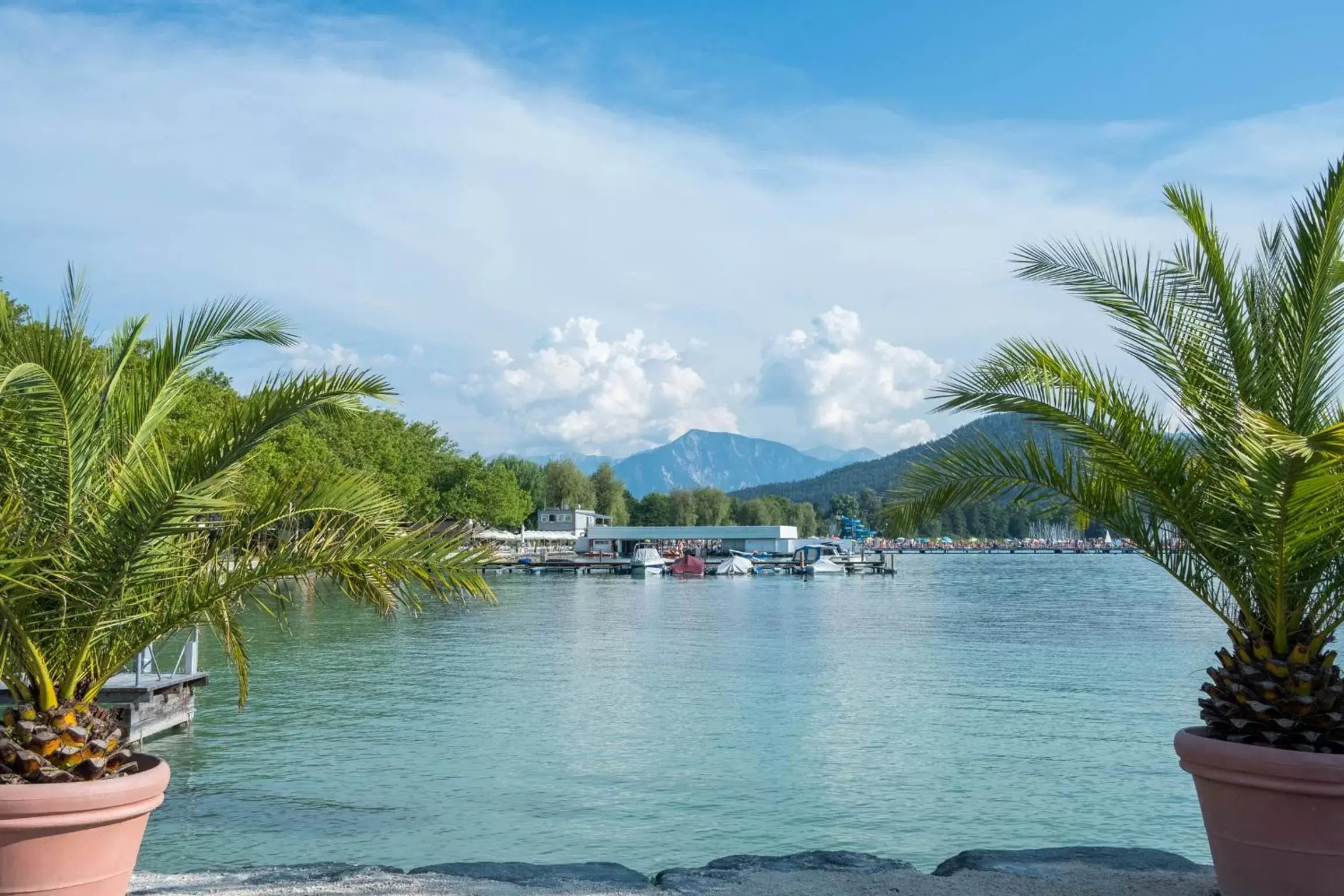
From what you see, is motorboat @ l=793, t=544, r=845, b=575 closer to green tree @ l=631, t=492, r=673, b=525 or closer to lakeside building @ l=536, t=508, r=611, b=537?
lakeside building @ l=536, t=508, r=611, b=537

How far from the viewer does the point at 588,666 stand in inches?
1061

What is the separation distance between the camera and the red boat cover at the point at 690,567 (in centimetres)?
8706

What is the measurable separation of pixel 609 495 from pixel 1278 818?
441 feet

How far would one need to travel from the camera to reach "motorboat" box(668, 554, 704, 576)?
87.1 metres

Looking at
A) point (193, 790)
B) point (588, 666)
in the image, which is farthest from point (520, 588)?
point (193, 790)

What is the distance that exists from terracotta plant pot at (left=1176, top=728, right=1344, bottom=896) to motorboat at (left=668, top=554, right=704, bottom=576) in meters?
81.2

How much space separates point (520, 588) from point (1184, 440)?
61.9 m

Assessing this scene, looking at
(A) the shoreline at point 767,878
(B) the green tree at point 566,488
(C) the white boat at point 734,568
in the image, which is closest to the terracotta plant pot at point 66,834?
(A) the shoreline at point 767,878

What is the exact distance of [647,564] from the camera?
87500 millimetres

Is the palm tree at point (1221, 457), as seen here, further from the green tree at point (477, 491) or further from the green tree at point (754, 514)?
the green tree at point (754, 514)

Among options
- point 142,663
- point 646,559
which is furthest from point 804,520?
point 142,663

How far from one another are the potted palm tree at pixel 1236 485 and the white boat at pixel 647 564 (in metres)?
78.4

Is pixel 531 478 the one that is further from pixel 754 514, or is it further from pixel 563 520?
pixel 754 514

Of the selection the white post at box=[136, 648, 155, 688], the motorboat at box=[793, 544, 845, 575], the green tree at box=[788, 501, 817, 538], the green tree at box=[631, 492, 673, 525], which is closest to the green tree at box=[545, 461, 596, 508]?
the green tree at box=[631, 492, 673, 525]
